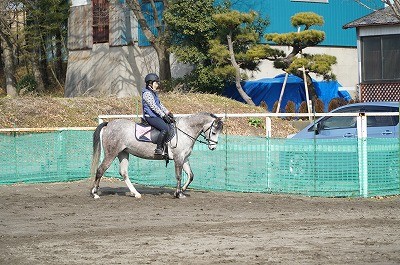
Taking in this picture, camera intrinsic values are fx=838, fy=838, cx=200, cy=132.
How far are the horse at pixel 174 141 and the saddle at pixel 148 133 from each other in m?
0.06

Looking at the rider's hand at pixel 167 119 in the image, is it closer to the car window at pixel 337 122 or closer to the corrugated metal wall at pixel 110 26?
the car window at pixel 337 122

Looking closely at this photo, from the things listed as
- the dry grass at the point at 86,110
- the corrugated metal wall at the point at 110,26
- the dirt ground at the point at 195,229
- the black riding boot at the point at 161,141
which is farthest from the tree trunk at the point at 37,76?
the black riding boot at the point at 161,141

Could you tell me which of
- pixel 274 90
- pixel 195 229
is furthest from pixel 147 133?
pixel 274 90

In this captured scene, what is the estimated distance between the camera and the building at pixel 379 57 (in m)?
36.3

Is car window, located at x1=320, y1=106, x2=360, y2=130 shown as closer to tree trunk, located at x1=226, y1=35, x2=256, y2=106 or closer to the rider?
the rider

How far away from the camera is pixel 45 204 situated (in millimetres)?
16422

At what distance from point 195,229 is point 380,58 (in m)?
26.0

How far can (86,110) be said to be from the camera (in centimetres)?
3103

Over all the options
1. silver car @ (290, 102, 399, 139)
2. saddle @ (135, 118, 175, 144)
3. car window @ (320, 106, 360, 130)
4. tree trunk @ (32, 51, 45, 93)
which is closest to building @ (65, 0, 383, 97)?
tree trunk @ (32, 51, 45, 93)

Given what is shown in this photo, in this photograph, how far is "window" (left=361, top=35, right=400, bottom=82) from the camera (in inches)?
1437

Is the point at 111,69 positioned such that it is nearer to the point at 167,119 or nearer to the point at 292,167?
the point at 167,119

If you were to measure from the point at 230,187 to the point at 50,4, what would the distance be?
32.4 m

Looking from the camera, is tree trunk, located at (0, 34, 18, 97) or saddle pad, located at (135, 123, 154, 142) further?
tree trunk, located at (0, 34, 18, 97)

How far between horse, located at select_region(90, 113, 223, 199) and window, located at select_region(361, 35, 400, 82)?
21.0 m
